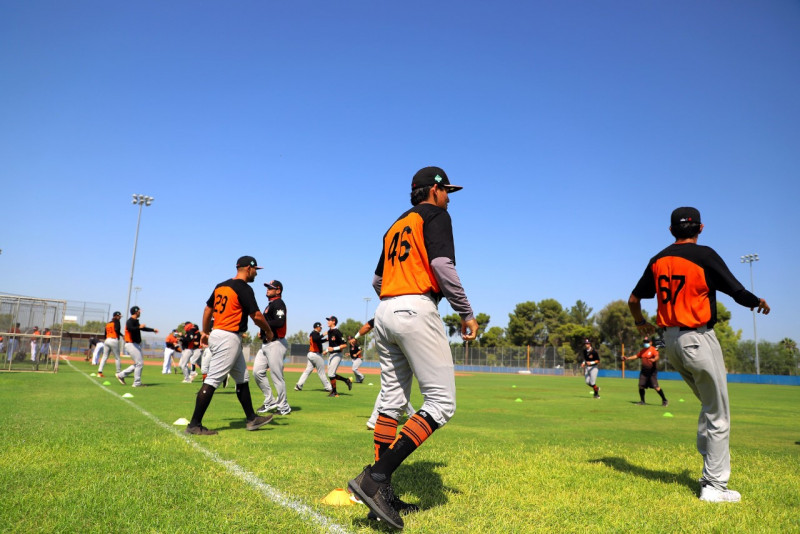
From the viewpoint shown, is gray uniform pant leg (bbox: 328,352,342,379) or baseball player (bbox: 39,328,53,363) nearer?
gray uniform pant leg (bbox: 328,352,342,379)

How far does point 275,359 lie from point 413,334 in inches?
257

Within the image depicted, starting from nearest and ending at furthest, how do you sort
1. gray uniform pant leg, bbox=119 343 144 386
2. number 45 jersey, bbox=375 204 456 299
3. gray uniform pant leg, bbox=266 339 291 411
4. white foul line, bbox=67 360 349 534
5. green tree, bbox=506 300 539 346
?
1. white foul line, bbox=67 360 349 534
2. number 45 jersey, bbox=375 204 456 299
3. gray uniform pant leg, bbox=266 339 291 411
4. gray uniform pant leg, bbox=119 343 144 386
5. green tree, bbox=506 300 539 346

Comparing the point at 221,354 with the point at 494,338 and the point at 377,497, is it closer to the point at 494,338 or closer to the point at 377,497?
the point at 377,497

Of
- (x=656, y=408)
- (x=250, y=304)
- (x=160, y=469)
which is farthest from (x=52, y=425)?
(x=656, y=408)

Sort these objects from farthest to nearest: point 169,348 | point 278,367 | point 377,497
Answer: point 169,348
point 278,367
point 377,497

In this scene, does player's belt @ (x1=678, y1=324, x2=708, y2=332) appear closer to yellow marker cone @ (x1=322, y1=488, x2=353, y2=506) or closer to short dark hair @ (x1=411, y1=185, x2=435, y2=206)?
short dark hair @ (x1=411, y1=185, x2=435, y2=206)

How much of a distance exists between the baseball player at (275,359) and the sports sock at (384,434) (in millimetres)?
5959

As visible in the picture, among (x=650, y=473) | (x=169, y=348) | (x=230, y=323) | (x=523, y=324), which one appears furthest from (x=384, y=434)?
(x=523, y=324)

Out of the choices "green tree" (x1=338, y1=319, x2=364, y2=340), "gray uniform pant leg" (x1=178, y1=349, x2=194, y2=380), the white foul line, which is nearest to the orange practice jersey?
the white foul line

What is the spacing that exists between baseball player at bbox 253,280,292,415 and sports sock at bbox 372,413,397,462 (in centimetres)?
596

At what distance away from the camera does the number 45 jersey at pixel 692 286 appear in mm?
4293

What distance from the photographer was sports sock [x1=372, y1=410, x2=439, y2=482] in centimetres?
314

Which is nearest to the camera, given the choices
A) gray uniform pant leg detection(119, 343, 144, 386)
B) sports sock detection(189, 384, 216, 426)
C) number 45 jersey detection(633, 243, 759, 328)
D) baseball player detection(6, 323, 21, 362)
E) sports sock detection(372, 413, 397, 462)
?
sports sock detection(372, 413, 397, 462)

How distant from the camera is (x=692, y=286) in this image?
4.38 metres
